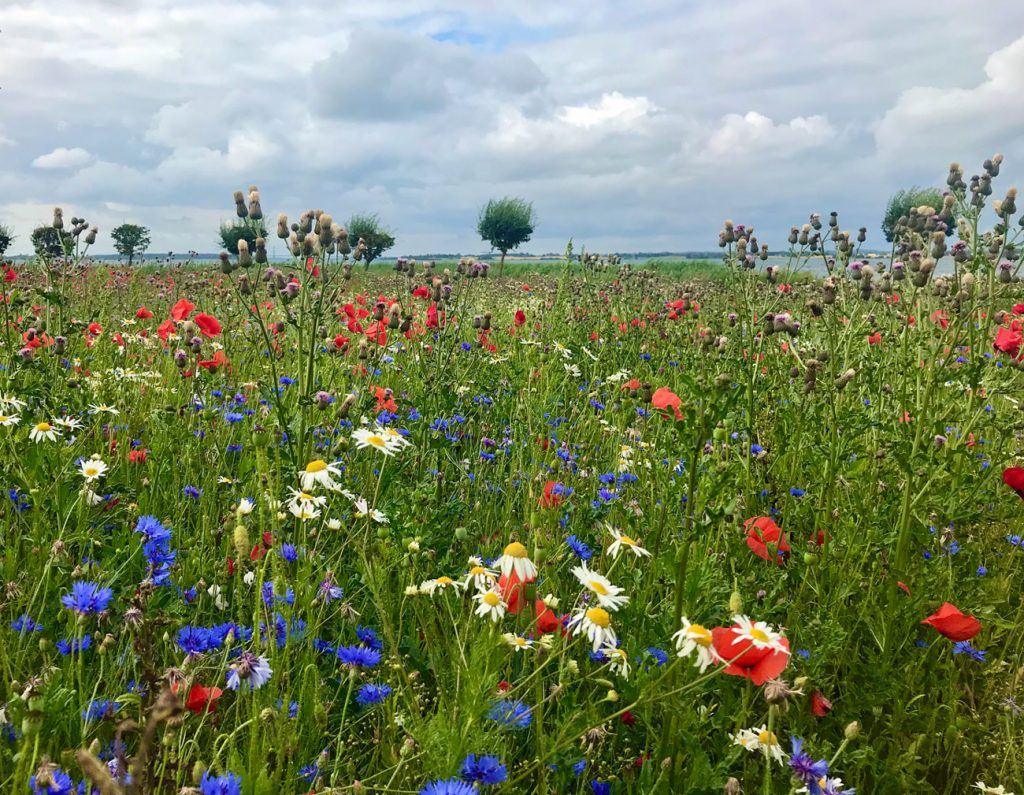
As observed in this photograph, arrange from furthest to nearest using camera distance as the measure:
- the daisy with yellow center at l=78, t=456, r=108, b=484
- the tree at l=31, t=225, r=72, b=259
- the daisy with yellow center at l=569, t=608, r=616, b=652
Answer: the tree at l=31, t=225, r=72, b=259
the daisy with yellow center at l=78, t=456, r=108, b=484
the daisy with yellow center at l=569, t=608, r=616, b=652

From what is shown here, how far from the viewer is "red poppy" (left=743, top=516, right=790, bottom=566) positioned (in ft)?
6.96

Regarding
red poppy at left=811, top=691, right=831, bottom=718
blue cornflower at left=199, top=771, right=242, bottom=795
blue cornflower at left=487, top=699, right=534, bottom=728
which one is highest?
blue cornflower at left=199, top=771, right=242, bottom=795

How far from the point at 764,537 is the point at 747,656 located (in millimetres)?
903

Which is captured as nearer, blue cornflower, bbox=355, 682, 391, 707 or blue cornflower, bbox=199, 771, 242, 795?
blue cornflower, bbox=199, 771, 242, 795

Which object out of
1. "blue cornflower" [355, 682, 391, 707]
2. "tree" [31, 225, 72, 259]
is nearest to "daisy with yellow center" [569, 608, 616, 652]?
"blue cornflower" [355, 682, 391, 707]

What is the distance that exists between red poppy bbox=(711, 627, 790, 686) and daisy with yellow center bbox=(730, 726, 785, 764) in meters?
0.13

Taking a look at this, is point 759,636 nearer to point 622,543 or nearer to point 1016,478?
point 622,543

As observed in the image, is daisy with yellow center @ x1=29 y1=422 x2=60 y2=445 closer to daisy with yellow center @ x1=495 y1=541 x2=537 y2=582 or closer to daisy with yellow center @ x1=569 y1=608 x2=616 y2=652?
daisy with yellow center @ x1=495 y1=541 x2=537 y2=582

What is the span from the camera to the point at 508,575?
1484 millimetres

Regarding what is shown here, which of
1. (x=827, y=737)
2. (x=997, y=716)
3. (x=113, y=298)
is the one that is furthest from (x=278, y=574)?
(x=113, y=298)

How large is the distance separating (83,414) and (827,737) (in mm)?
3145

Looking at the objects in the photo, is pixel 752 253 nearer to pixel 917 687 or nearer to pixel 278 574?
pixel 917 687

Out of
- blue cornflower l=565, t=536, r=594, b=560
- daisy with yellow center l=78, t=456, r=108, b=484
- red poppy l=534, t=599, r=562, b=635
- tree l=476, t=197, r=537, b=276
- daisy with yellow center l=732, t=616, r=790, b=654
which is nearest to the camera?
daisy with yellow center l=732, t=616, r=790, b=654

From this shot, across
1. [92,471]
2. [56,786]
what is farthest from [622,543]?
[92,471]
